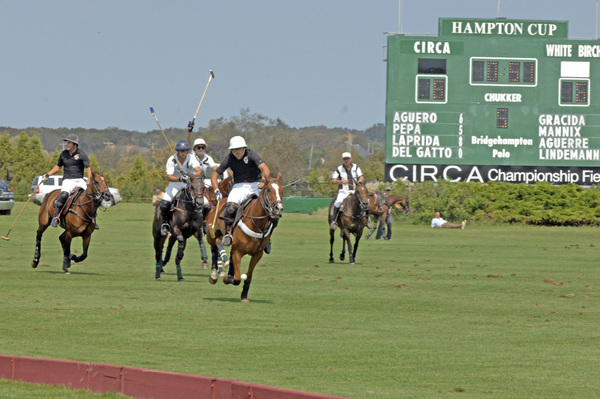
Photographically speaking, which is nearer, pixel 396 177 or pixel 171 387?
pixel 171 387

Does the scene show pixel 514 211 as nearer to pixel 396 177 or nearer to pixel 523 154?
pixel 523 154

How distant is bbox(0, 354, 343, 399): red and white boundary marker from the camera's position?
8102 mm

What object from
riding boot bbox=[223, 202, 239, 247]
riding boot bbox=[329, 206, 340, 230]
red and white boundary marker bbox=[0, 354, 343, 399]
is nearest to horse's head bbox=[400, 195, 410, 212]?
riding boot bbox=[329, 206, 340, 230]

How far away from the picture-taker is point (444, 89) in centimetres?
5216

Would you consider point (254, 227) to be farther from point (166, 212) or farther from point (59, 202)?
point (59, 202)

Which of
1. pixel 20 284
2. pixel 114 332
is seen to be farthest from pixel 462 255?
pixel 114 332

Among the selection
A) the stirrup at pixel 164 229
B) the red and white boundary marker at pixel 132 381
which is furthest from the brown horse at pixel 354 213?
the red and white boundary marker at pixel 132 381

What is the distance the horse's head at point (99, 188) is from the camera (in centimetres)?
2142

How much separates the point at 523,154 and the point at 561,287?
33.9 m

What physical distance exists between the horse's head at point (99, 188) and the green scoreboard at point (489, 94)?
3182cm

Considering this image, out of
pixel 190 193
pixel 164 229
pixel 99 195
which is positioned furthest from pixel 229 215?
pixel 99 195

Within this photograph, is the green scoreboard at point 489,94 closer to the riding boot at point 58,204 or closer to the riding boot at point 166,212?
the riding boot at point 58,204

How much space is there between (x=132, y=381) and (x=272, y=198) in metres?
7.56

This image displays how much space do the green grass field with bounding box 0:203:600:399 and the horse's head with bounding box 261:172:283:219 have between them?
4.68ft
